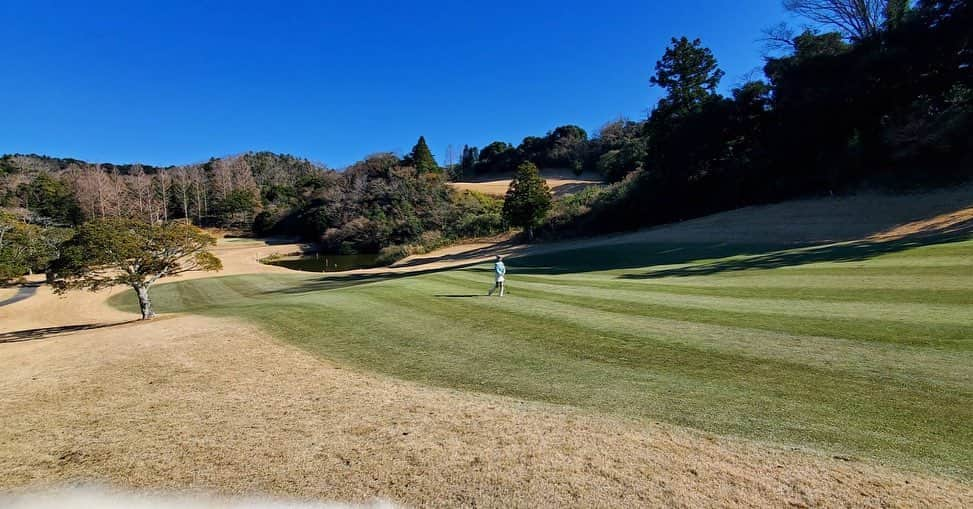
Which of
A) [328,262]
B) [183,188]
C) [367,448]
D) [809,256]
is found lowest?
[328,262]

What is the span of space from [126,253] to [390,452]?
16.8 m

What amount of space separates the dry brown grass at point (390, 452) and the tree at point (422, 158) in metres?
60.3

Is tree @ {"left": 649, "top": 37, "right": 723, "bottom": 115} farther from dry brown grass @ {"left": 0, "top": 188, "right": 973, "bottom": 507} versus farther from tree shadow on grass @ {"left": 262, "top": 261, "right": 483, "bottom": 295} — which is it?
dry brown grass @ {"left": 0, "top": 188, "right": 973, "bottom": 507}

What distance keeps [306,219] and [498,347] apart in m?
66.2

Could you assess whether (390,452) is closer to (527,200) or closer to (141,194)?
(527,200)

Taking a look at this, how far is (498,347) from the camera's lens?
8805mm

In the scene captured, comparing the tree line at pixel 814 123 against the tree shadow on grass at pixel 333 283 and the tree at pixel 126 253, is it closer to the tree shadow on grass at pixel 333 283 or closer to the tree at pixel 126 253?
the tree shadow on grass at pixel 333 283

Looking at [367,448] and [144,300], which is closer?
[367,448]

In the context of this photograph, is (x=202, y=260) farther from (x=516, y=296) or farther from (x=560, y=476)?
(x=560, y=476)

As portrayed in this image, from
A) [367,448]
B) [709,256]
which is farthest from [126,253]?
[709,256]

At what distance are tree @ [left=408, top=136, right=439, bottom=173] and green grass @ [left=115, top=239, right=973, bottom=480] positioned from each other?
170 feet

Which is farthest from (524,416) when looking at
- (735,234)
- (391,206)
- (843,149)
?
(391,206)

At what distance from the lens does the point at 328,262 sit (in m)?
50.6

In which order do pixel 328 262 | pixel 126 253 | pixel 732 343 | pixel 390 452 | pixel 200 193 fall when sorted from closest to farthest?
pixel 390 452, pixel 732 343, pixel 126 253, pixel 328 262, pixel 200 193
